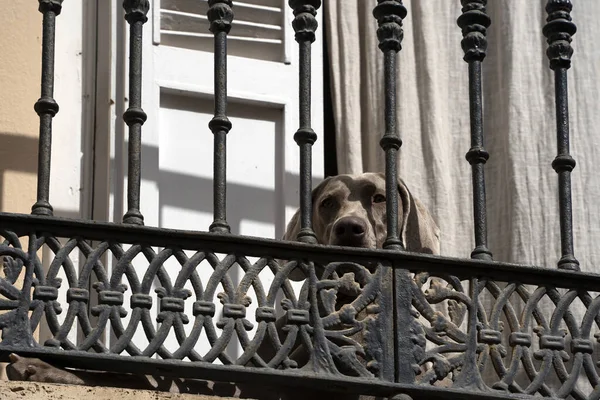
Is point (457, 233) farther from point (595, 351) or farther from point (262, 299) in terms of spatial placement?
point (262, 299)

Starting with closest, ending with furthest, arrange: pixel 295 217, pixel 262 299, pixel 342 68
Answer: pixel 262 299 < pixel 295 217 < pixel 342 68

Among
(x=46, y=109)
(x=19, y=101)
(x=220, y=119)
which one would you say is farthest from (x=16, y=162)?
(x=220, y=119)

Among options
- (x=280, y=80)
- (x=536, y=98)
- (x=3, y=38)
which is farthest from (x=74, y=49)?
(x=536, y=98)

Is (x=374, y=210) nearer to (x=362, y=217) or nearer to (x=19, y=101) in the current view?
(x=362, y=217)

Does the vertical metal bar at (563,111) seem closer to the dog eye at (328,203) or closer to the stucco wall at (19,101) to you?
A: the dog eye at (328,203)

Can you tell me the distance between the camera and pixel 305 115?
5691mm

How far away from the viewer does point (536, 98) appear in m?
6.74

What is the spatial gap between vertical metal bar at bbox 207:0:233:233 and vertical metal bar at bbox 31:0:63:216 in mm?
468

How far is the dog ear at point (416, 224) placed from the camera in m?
6.44

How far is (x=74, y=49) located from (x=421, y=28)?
123cm

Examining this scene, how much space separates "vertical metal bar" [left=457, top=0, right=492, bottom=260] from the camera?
226 inches

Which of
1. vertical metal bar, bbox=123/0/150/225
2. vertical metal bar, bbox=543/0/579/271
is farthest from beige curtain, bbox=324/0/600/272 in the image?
vertical metal bar, bbox=123/0/150/225

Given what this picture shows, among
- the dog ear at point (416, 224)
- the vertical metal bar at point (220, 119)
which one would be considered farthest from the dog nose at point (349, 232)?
the vertical metal bar at point (220, 119)

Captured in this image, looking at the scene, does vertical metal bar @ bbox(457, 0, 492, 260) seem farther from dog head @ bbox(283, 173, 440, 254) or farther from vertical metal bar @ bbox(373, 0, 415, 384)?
dog head @ bbox(283, 173, 440, 254)
